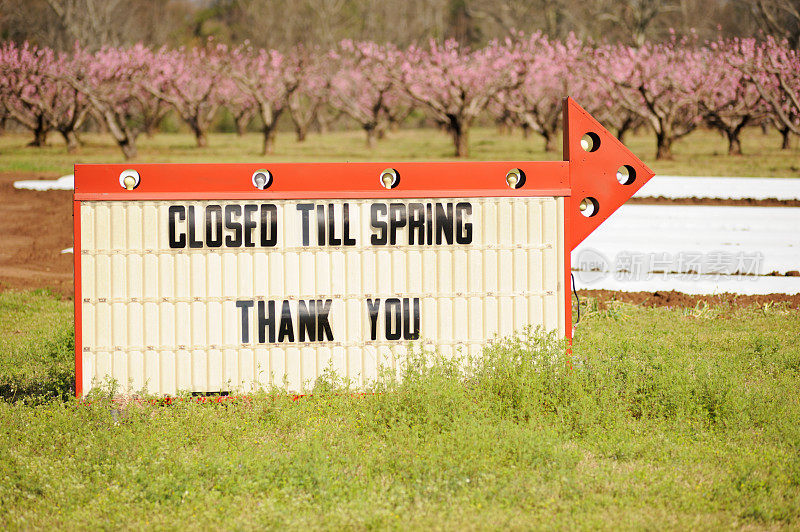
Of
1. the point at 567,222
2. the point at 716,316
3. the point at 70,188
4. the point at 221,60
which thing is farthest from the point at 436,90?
the point at 567,222

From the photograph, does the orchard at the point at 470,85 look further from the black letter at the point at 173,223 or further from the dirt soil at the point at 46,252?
the black letter at the point at 173,223

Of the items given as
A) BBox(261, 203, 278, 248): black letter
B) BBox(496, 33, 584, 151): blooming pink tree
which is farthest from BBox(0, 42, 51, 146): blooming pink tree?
BBox(261, 203, 278, 248): black letter

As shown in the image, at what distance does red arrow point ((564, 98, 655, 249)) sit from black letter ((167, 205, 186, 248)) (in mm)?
2713

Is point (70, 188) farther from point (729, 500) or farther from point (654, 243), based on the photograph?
point (729, 500)

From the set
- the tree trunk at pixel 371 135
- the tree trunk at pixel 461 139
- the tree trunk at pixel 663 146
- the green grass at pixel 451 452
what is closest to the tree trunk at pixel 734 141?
the tree trunk at pixel 663 146

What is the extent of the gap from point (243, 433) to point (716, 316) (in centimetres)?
579

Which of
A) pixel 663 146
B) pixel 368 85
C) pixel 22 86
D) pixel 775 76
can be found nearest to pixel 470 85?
pixel 663 146

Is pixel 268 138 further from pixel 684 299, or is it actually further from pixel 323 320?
pixel 323 320

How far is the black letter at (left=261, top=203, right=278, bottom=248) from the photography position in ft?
19.9

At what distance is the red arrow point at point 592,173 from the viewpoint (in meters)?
6.29

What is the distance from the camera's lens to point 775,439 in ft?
17.9

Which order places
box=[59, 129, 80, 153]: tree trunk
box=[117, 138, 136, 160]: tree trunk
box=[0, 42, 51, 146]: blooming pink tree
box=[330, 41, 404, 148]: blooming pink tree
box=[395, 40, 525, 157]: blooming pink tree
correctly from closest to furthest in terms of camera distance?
box=[117, 138, 136, 160]: tree trunk, box=[395, 40, 525, 157]: blooming pink tree, box=[59, 129, 80, 153]: tree trunk, box=[0, 42, 51, 146]: blooming pink tree, box=[330, 41, 404, 148]: blooming pink tree

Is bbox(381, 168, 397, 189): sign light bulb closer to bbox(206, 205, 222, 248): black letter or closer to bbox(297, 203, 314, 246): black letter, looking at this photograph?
bbox(297, 203, 314, 246): black letter

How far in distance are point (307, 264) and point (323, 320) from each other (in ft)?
1.34
